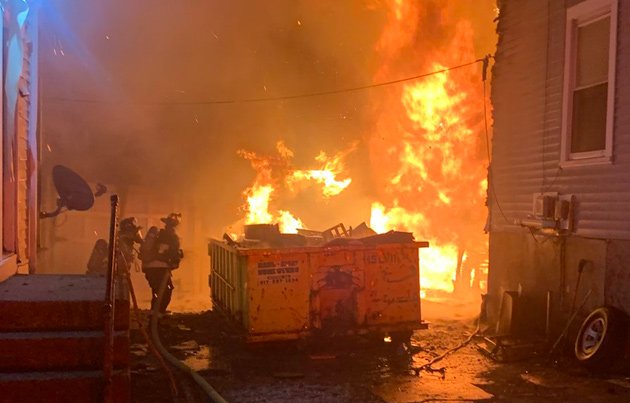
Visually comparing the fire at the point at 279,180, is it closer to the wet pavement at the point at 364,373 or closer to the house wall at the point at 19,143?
the wet pavement at the point at 364,373

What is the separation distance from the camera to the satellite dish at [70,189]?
823 cm

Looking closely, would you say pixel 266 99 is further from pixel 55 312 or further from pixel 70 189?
pixel 55 312

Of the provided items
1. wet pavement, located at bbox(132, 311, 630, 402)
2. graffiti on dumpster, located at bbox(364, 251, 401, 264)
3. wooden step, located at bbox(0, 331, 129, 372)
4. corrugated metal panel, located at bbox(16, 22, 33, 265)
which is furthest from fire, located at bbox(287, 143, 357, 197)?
wooden step, located at bbox(0, 331, 129, 372)

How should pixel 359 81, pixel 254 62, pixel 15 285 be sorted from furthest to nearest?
pixel 359 81
pixel 254 62
pixel 15 285

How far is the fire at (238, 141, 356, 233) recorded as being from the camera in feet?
62.2

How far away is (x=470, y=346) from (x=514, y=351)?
98 centimetres

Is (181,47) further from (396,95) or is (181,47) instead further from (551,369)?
(551,369)

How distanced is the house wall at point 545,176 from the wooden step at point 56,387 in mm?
6571

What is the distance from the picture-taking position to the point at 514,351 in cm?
835

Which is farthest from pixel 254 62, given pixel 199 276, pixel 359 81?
pixel 199 276

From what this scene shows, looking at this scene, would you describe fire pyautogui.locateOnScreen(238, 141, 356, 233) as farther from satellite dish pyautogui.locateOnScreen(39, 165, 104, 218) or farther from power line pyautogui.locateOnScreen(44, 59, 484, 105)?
satellite dish pyautogui.locateOnScreen(39, 165, 104, 218)

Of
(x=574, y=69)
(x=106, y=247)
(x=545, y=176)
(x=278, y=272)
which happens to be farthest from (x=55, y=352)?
(x=574, y=69)

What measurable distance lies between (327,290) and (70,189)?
13.3ft

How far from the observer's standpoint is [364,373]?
24.8ft
